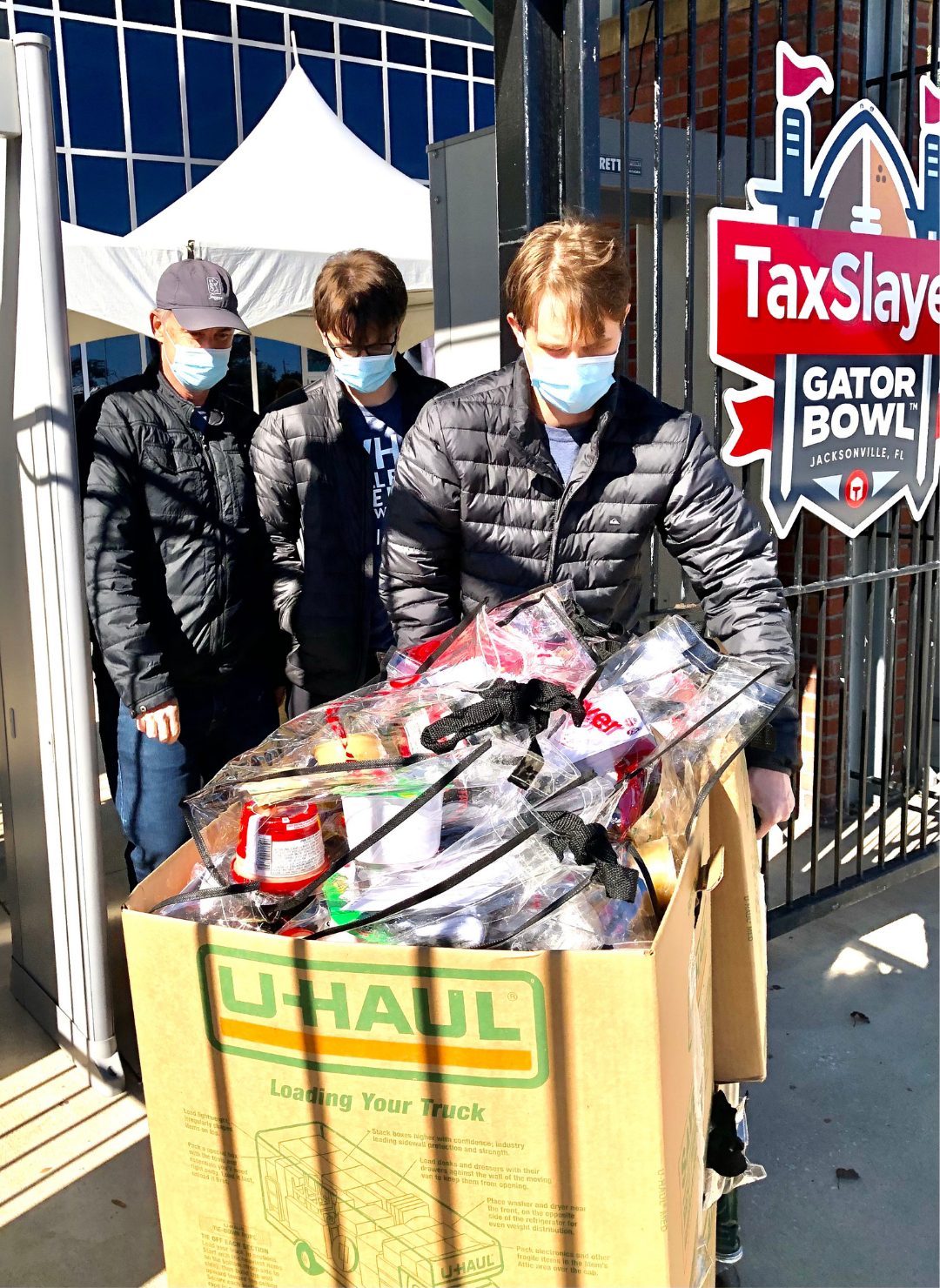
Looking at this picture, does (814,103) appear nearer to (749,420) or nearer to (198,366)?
(749,420)

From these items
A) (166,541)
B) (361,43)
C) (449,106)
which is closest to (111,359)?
(361,43)

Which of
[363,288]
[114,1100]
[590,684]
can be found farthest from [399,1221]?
[363,288]

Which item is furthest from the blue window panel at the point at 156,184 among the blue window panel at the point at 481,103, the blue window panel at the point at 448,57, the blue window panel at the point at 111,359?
the blue window panel at the point at 481,103

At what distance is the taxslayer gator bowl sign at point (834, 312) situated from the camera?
299 cm

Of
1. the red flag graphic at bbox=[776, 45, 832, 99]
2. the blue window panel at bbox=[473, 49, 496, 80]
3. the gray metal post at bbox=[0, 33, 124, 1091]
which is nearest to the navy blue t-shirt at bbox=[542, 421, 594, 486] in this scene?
the gray metal post at bbox=[0, 33, 124, 1091]

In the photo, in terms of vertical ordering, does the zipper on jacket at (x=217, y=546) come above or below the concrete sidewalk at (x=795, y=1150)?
above

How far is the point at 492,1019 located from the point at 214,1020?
A: 0.97ft

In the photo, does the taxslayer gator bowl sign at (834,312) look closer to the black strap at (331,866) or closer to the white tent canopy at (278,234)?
the black strap at (331,866)

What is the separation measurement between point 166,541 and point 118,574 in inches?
5.9

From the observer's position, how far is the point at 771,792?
1.85m

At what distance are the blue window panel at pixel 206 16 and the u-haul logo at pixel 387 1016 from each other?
42.8 feet

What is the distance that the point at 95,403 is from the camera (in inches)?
108

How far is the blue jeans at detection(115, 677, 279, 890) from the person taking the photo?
278cm

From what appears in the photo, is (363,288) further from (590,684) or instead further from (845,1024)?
(845,1024)
